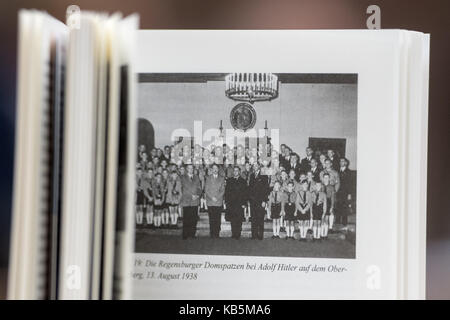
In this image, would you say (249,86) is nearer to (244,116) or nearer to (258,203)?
(244,116)

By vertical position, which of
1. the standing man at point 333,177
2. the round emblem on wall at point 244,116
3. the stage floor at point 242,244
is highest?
the round emblem on wall at point 244,116

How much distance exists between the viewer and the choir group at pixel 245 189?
60 centimetres

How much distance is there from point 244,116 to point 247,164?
0.06 meters

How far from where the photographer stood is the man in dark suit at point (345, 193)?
1.96 feet

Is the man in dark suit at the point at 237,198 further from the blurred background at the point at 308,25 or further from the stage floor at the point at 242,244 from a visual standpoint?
the blurred background at the point at 308,25

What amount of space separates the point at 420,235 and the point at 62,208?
0.40 m

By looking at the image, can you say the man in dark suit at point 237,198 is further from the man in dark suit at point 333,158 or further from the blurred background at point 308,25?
the blurred background at point 308,25

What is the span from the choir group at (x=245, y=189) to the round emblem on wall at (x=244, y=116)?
1.1 inches

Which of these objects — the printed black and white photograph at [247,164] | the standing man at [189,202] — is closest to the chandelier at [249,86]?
the printed black and white photograph at [247,164]

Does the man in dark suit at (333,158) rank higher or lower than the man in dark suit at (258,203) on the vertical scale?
higher

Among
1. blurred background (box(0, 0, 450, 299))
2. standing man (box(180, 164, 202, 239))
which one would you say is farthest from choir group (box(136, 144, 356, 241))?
blurred background (box(0, 0, 450, 299))

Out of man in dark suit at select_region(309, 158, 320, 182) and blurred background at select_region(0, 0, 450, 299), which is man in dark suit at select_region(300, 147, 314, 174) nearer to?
man in dark suit at select_region(309, 158, 320, 182)

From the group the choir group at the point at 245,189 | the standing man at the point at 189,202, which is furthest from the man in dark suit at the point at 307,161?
the standing man at the point at 189,202

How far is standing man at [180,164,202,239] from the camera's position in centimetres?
61
